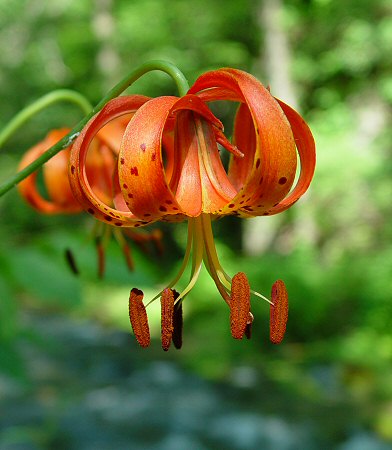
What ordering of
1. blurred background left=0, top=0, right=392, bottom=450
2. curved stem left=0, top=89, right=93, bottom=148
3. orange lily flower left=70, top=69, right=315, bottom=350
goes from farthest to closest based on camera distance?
1. blurred background left=0, top=0, right=392, bottom=450
2. curved stem left=0, top=89, right=93, bottom=148
3. orange lily flower left=70, top=69, right=315, bottom=350

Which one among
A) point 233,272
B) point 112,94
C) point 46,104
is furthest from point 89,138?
point 233,272

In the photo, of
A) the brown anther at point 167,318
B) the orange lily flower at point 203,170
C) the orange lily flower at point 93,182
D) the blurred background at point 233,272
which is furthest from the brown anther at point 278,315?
the blurred background at point 233,272

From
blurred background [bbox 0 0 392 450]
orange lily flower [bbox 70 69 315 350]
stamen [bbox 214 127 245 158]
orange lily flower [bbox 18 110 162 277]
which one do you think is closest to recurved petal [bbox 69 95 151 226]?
orange lily flower [bbox 70 69 315 350]

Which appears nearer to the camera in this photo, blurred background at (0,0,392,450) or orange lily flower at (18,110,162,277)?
orange lily flower at (18,110,162,277)

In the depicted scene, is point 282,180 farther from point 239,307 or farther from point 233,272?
point 233,272

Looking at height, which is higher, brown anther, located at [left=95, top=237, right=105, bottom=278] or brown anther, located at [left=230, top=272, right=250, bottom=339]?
brown anther, located at [left=95, top=237, right=105, bottom=278]

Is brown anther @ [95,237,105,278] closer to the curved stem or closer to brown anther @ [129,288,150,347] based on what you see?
the curved stem

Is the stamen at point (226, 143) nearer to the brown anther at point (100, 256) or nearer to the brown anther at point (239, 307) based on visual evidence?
the brown anther at point (239, 307)

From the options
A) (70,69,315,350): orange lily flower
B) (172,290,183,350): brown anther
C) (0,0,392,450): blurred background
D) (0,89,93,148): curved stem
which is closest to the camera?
(70,69,315,350): orange lily flower
